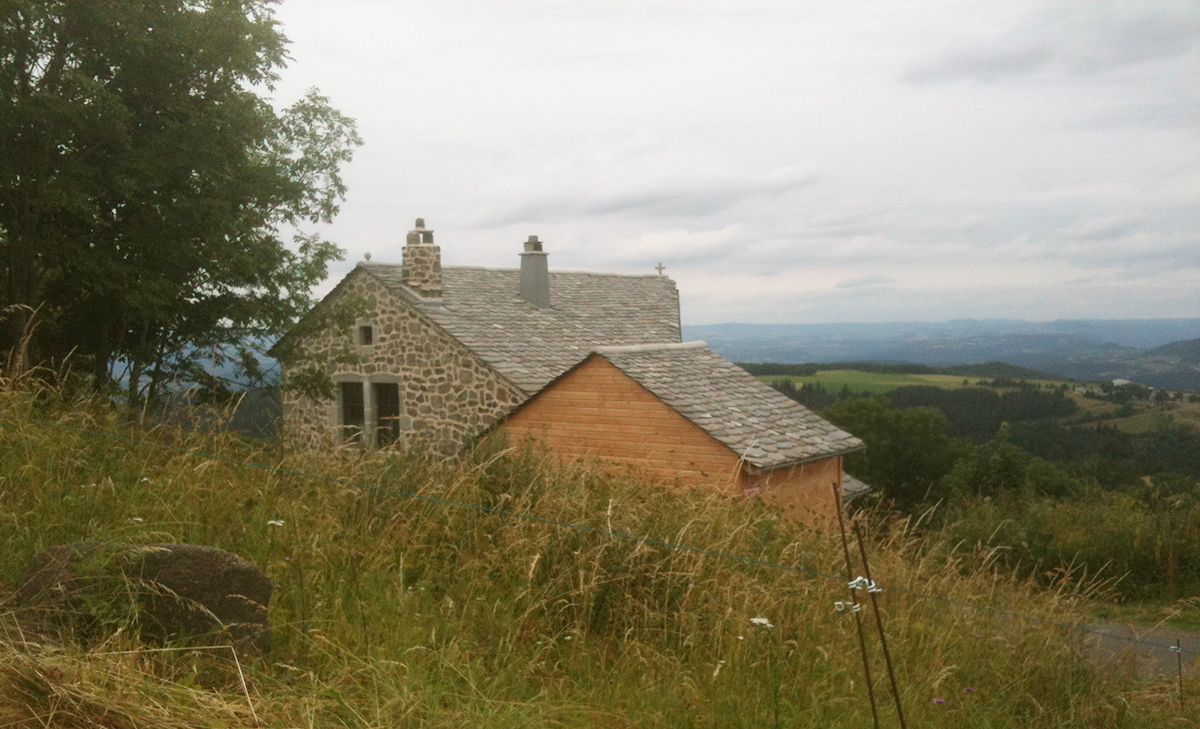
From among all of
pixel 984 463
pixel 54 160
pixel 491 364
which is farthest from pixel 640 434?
pixel 984 463

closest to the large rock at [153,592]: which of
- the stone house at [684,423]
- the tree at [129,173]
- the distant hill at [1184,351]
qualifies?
the tree at [129,173]

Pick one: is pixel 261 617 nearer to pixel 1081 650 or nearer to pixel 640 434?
pixel 1081 650

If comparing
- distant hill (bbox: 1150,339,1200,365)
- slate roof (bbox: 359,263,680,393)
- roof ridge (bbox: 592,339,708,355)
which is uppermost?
slate roof (bbox: 359,263,680,393)

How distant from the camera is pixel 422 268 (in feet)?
70.5

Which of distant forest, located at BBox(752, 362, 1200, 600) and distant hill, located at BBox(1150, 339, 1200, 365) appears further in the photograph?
distant hill, located at BBox(1150, 339, 1200, 365)

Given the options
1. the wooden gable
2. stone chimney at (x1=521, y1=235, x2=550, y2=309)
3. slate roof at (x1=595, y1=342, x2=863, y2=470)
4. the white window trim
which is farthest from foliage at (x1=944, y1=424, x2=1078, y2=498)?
the white window trim

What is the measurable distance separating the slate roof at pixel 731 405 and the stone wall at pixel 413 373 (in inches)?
166

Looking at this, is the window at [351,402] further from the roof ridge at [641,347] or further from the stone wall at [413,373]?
the roof ridge at [641,347]

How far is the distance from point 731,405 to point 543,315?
30.6 feet

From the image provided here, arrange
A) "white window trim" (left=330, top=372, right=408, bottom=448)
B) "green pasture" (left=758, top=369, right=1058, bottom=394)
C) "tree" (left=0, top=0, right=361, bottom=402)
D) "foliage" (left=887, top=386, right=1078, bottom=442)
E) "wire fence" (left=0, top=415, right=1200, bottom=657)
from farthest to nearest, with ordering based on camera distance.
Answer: "green pasture" (left=758, top=369, right=1058, bottom=394) < "foliage" (left=887, top=386, right=1078, bottom=442) < "white window trim" (left=330, top=372, right=408, bottom=448) < "tree" (left=0, top=0, right=361, bottom=402) < "wire fence" (left=0, top=415, right=1200, bottom=657)

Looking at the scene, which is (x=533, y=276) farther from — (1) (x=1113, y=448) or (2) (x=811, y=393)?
(2) (x=811, y=393)

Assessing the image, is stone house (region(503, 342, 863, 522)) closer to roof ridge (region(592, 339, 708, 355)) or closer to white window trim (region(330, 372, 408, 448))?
roof ridge (region(592, 339, 708, 355))

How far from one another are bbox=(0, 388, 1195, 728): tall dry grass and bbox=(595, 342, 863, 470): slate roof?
718 cm

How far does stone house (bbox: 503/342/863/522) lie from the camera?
13.6m
